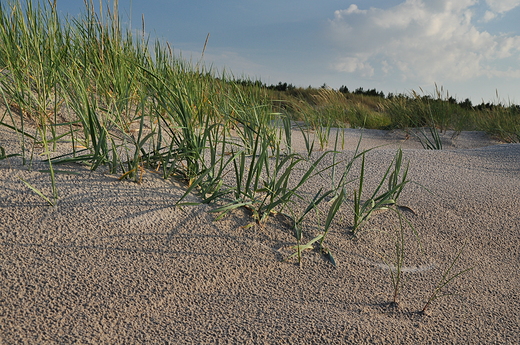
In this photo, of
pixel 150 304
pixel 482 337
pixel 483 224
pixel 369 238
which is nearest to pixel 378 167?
pixel 483 224

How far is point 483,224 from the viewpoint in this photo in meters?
1.88

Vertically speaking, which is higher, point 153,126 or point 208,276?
point 153,126

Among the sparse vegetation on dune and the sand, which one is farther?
the sparse vegetation on dune

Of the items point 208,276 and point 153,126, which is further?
point 153,126

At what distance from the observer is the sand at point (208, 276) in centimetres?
106

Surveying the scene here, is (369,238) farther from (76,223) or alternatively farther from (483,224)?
(76,223)

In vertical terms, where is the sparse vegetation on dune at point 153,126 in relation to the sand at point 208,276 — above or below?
above

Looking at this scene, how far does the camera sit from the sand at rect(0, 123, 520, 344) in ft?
3.47

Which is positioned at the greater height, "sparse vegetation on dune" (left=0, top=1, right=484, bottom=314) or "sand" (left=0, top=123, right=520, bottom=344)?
"sparse vegetation on dune" (left=0, top=1, right=484, bottom=314)

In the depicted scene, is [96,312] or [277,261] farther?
[277,261]

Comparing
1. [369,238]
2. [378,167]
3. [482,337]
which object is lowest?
[482,337]

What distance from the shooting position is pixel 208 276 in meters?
1.24

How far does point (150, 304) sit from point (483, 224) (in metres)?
1.51

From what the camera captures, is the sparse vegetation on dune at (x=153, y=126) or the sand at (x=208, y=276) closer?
the sand at (x=208, y=276)
